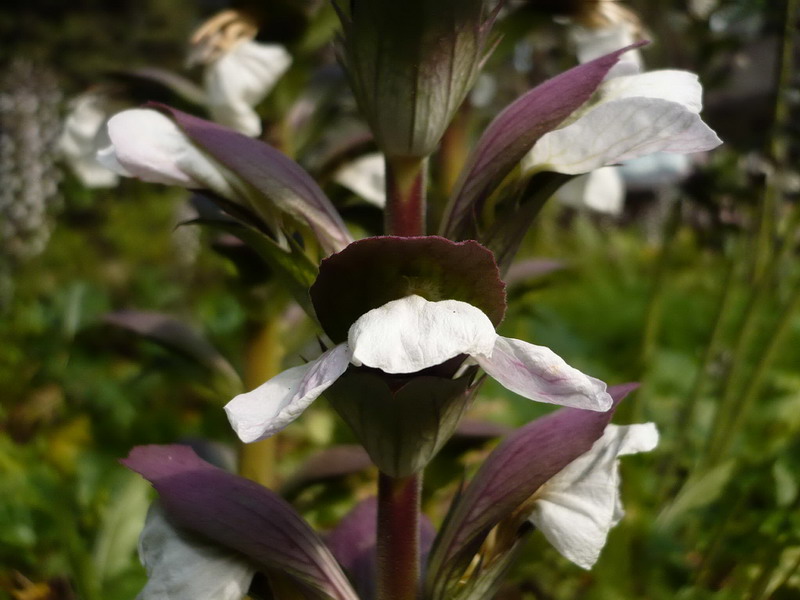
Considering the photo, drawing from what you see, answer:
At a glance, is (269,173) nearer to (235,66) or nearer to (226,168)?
(226,168)

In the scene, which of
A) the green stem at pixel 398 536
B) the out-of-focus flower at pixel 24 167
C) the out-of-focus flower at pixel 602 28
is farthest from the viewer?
the out-of-focus flower at pixel 24 167

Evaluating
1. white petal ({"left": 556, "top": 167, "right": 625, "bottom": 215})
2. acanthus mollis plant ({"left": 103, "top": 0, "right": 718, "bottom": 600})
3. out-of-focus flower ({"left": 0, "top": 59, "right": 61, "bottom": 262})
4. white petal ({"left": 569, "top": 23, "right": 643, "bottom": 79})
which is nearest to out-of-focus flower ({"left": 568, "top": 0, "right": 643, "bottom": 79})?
white petal ({"left": 569, "top": 23, "right": 643, "bottom": 79})

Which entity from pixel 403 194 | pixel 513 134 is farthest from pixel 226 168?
pixel 513 134

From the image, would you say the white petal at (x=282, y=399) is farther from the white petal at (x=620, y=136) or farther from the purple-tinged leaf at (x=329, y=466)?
the purple-tinged leaf at (x=329, y=466)

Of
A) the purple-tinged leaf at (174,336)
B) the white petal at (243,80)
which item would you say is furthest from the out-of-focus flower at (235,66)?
the purple-tinged leaf at (174,336)

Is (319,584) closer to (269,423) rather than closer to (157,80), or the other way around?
(269,423)

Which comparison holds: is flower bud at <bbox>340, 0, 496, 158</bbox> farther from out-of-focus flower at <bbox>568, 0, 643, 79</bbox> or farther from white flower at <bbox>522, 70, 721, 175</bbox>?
out-of-focus flower at <bbox>568, 0, 643, 79</bbox>
